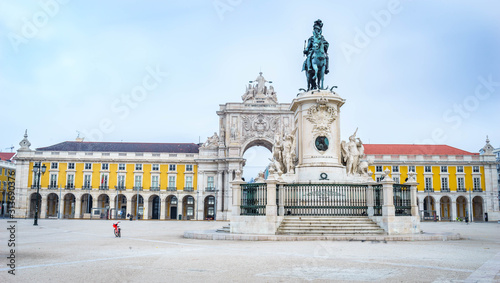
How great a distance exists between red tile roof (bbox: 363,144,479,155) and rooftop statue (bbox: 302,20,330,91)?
167 ft

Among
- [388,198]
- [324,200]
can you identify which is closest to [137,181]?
[324,200]

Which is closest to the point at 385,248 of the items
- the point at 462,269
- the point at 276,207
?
the point at 462,269

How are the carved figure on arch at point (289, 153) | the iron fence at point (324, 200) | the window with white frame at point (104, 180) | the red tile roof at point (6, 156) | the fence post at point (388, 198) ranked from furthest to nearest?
the red tile roof at point (6, 156)
the window with white frame at point (104, 180)
the carved figure on arch at point (289, 153)
the iron fence at point (324, 200)
the fence post at point (388, 198)

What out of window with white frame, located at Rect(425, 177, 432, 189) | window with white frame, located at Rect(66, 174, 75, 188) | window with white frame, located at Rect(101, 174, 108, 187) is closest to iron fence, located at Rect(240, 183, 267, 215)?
window with white frame, located at Rect(101, 174, 108, 187)

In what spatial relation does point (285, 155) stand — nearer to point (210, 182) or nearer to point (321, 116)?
point (321, 116)

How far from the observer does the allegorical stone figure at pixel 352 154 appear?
17766 mm

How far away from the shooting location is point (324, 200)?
16062mm

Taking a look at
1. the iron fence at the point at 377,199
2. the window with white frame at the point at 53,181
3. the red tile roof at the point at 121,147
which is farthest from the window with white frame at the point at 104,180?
the iron fence at the point at 377,199

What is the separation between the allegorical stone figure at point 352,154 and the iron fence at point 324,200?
1.60 metres

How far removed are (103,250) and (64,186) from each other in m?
59.4

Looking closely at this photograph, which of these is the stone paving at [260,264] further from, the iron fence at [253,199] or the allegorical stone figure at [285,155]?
the allegorical stone figure at [285,155]

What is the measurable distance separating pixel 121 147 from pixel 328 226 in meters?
62.0

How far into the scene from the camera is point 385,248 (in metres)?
11.6

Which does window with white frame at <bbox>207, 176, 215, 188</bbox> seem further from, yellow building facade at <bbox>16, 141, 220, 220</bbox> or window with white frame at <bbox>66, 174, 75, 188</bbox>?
window with white frame at <bbox>66, 174, 75, 188</bbox>
